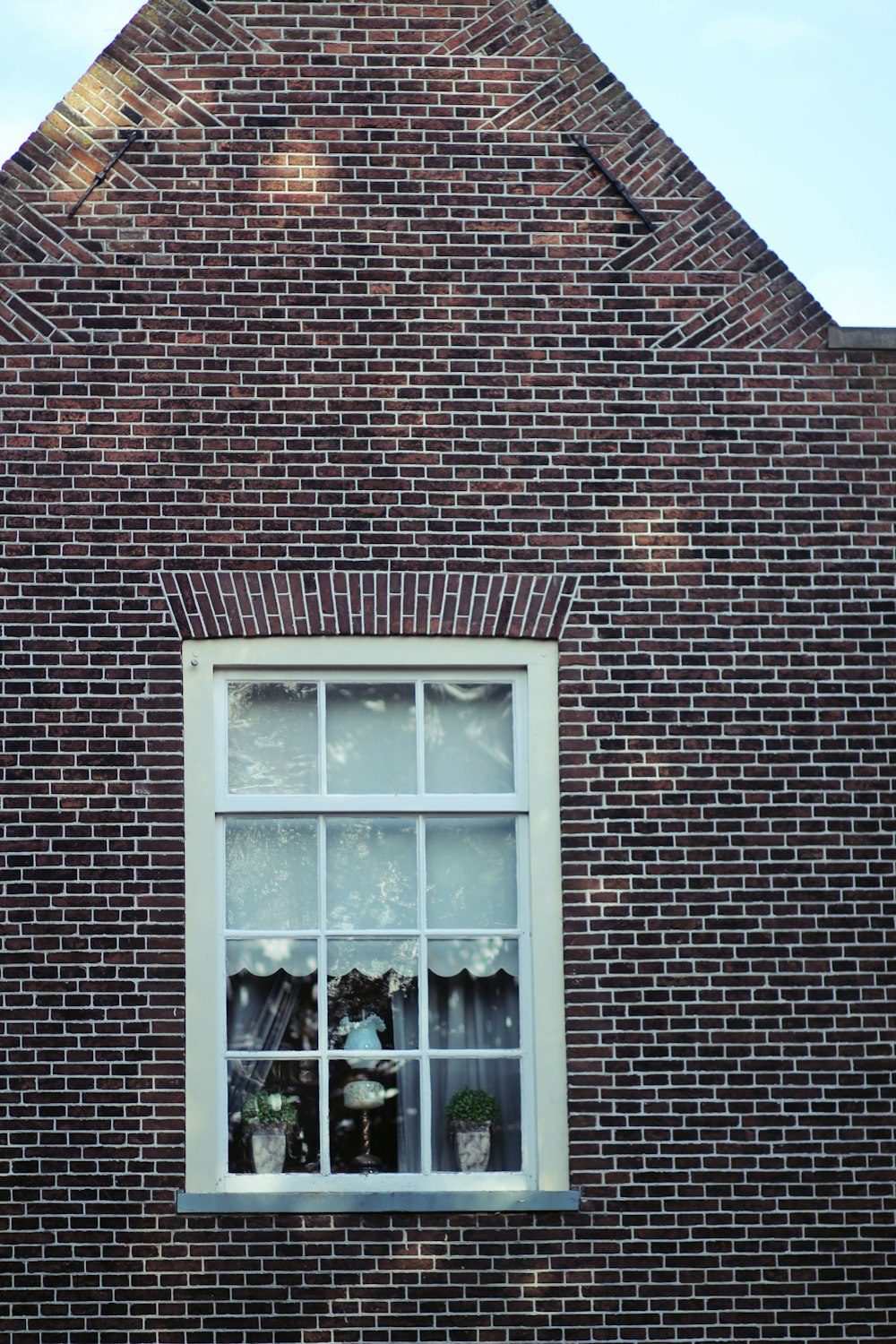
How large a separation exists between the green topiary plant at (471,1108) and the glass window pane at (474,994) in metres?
0.22

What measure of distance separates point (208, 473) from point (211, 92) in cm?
188

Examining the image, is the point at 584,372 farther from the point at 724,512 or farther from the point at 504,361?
the point at 724,512

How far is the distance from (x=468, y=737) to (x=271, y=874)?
1101 millimetres

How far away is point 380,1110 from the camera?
707cm

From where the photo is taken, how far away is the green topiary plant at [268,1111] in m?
7.01

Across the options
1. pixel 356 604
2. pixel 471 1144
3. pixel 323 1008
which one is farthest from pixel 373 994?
pixel 356 604

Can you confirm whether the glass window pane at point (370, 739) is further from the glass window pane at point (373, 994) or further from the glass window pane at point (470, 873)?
the glass window pane at point (373, 994)

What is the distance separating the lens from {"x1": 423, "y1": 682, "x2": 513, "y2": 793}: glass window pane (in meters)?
7.34

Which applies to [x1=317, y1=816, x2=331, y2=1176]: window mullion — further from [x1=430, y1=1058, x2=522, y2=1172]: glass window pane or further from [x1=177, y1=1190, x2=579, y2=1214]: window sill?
[x1=430, y1=1058, x2=522, y2=1172]: glass window pane

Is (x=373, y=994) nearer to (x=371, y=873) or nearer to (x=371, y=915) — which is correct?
(x=371, y=915)

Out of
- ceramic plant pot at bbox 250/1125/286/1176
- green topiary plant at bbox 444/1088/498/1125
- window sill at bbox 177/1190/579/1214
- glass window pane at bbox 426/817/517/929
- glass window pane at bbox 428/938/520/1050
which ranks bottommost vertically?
window sill at bbox 177/1190/579/1214

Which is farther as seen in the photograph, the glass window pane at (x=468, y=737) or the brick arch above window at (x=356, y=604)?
the glass window pane at (x=468, y=737)

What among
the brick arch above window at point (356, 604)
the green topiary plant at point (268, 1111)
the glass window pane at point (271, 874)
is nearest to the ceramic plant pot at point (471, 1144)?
the green topiary plant at point (268, 1111)

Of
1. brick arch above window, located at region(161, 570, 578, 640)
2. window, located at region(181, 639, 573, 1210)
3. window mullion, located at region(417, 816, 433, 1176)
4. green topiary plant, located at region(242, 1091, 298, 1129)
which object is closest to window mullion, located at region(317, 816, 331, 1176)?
window, located at region(181, 639, 573, 1210)
